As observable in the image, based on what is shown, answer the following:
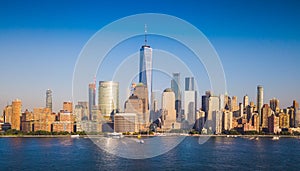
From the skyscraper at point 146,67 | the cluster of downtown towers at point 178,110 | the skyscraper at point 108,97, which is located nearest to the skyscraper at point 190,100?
the cluster of downtown towers at point 178,110

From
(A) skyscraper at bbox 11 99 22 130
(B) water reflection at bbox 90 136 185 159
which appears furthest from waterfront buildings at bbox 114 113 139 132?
(B) water reflection at bbox 90 136 185 159

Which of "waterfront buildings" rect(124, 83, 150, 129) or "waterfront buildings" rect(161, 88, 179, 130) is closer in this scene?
"waterfront buildings" rect(124, 83, 150, 129)

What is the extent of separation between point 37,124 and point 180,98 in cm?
866

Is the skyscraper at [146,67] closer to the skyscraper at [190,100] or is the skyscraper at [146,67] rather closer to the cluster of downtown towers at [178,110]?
the cluster of downtown towers at [178,110]

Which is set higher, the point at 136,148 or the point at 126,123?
the point at 126,123

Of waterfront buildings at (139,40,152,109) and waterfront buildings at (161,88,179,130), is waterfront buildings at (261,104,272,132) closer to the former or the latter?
waterfront buildings at (161,88,179,130)

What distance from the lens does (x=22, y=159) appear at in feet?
30.9

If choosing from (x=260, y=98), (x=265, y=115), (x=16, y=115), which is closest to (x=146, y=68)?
(x=16, y=115)

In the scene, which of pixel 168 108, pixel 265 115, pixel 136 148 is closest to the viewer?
pixel 136 148

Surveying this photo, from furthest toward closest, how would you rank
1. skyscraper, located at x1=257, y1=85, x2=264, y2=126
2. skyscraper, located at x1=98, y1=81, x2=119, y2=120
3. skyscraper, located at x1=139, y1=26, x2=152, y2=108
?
skyscraper, located at x1=257, y1=85, x2=264, y2=126, skyscraper, located at x1=98, y1=81, x2=119, y2=120, skyscraper, located at x1=139, y1=26, x2=152, y2=108

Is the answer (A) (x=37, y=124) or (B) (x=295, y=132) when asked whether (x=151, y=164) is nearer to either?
(A) (x=37, y=124)

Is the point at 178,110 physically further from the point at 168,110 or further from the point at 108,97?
the point at 108,97

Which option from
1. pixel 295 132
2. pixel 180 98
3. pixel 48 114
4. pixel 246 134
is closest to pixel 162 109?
pixel 180 98

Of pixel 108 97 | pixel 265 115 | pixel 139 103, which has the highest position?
pixel 108 97
